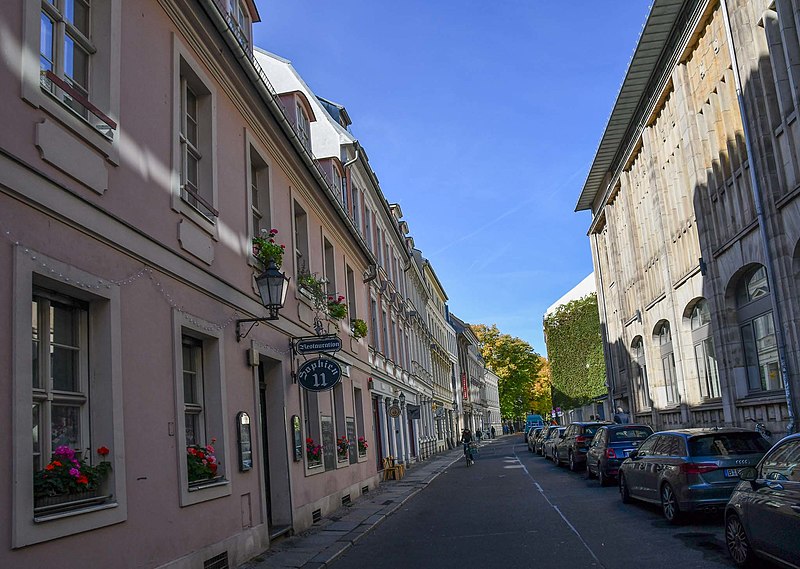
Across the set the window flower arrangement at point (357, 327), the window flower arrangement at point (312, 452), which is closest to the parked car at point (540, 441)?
the window flower arrangement at point (357, 327)

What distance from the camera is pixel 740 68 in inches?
721

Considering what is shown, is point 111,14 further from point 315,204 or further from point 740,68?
point 740,68

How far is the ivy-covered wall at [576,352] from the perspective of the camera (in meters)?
53.0

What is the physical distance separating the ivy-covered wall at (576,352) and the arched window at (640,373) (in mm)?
15492

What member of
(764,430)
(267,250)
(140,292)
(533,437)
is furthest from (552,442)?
(140,292)

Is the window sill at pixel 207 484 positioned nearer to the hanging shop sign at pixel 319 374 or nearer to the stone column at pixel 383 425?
the hanging shop sign at pixel 319 374

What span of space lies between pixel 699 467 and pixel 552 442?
20.6 meters

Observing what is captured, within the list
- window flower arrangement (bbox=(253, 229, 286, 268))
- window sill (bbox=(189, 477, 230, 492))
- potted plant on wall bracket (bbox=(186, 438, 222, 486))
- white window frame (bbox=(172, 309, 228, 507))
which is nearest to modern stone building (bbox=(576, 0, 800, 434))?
window flower arrangement (bbox=(253, 229, 286, 268))

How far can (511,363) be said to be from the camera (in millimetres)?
94438

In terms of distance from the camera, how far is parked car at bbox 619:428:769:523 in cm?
1131

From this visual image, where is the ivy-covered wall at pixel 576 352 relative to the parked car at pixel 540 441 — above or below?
above

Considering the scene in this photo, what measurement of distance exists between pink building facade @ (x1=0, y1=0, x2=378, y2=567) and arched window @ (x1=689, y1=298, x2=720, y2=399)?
15586 mm

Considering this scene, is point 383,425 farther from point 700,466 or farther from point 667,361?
point 700,466

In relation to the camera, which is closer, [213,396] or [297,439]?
[213,396]
